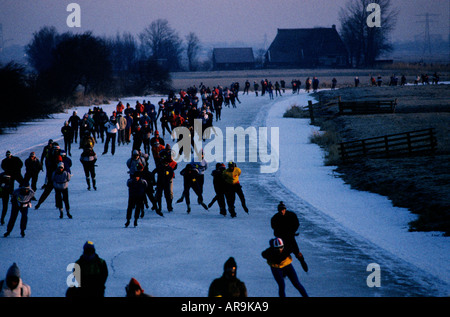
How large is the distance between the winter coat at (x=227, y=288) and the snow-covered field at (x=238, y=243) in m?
2.09

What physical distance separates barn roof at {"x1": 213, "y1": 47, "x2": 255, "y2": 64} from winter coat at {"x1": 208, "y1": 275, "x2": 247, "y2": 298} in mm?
109443

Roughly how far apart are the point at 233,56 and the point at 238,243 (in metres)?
107

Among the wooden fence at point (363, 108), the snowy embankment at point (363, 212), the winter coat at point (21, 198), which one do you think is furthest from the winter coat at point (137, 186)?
the wooden fence at point (363, 108)

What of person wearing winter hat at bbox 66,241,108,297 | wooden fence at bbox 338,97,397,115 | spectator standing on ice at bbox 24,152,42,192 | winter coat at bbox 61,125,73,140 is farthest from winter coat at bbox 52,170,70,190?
wooden fence at bbox 338,97,397,115

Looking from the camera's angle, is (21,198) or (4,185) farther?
(4,185)

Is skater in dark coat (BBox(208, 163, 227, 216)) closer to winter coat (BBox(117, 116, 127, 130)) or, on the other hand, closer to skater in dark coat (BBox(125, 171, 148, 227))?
skater in dark coat (BBox(125, 171, 148, 227))

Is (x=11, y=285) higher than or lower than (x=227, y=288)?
higher

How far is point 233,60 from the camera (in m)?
115

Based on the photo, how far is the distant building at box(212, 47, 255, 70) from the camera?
115 m

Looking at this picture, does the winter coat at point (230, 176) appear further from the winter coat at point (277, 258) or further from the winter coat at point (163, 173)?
the winter coat at point (277, 258)

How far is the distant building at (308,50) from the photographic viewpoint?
106250mm

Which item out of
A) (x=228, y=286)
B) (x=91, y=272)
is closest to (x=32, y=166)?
(x=91, y=272)

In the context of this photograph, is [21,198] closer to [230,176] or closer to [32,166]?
[32,166]

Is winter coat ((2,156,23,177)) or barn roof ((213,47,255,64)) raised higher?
barn roof ((213,47,255,64))
